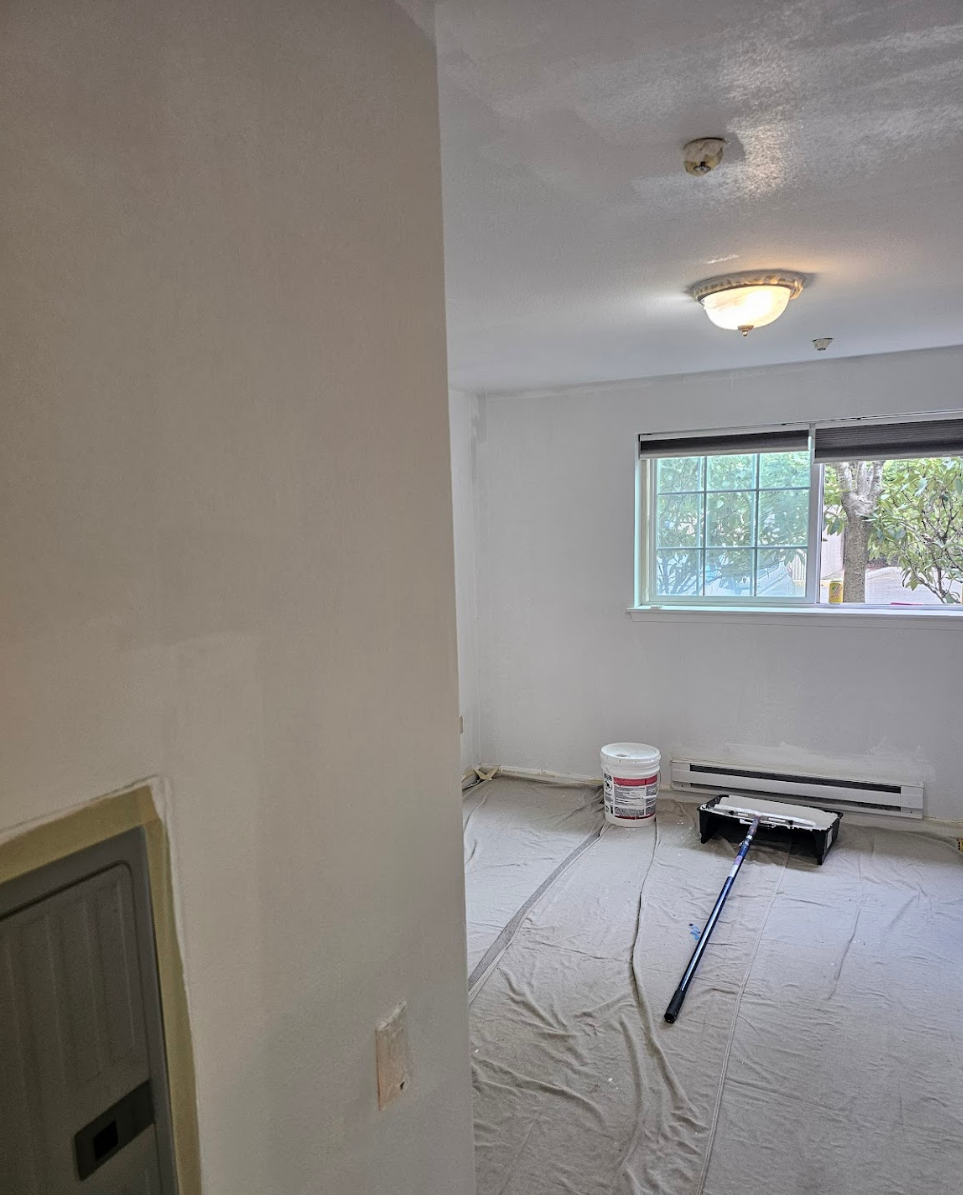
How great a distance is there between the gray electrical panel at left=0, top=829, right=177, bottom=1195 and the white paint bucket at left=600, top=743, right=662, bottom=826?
3362 millimetres

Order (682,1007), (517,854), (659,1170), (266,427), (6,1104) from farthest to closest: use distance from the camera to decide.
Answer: (517,854) < (682,1007) < (659,1170) < (266,427) < (6,1104)

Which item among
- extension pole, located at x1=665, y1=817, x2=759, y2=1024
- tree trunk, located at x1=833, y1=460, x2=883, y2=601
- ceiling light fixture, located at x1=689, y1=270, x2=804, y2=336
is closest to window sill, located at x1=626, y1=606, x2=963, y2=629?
tree trunk, located at x1=833, y1=460, x2=883, y2=601

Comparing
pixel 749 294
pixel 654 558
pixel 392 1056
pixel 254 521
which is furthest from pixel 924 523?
pixel 254 521

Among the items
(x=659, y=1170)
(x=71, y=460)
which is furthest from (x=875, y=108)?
(x=659, y=1170)

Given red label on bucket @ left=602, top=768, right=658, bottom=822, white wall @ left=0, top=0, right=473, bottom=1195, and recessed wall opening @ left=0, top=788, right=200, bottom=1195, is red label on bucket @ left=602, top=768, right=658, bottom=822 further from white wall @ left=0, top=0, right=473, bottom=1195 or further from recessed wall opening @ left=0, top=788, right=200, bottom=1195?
recessed wall opening @ left=0, top=788, right=200, bottom=1195

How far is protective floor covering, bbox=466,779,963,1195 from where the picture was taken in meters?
1.95

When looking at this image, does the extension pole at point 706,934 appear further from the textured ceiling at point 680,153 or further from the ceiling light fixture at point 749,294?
the textured ceiling at point 680,153

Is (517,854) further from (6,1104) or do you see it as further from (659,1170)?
(6,1104)

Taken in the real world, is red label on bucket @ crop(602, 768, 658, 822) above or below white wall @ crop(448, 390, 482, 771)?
below

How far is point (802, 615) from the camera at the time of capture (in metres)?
3.92

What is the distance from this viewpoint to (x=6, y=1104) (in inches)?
23.5

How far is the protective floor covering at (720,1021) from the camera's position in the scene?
195 cm

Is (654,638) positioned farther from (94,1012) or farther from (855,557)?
(94,1012)

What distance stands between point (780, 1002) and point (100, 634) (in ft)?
8.54
